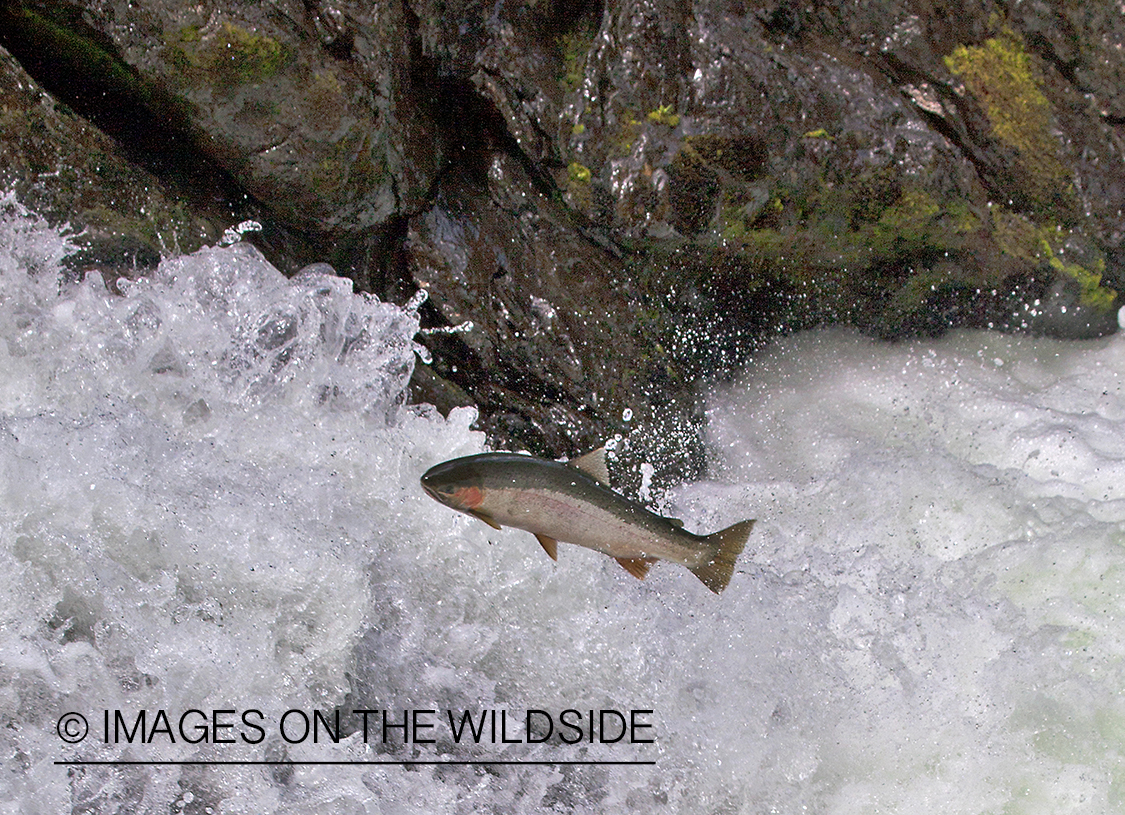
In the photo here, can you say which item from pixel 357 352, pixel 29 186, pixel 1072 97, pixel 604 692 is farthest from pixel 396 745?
pixel 1072 97

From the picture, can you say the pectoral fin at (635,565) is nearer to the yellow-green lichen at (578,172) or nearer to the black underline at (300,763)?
the black underline at (300,763)

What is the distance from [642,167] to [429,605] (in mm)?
1738

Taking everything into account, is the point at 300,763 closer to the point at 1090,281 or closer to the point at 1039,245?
the point at 1039,245

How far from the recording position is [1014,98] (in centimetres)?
357

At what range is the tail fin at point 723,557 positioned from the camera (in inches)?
97.9

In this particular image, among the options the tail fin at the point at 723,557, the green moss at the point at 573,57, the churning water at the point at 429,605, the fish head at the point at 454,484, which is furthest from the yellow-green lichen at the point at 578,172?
the fish head at the point at 454,484

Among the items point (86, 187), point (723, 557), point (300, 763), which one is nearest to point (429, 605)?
point (300, 763)

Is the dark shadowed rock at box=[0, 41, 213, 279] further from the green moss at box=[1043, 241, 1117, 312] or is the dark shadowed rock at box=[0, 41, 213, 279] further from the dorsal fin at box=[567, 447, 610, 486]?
the green moss at box=[1043, 241, 1117, 312]

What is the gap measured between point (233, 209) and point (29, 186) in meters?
0.64

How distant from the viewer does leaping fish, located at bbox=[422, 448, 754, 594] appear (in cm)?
210

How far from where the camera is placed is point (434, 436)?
3.35 metres

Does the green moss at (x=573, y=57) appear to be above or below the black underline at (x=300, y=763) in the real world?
above

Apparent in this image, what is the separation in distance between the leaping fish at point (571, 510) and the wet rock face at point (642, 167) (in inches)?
52.5

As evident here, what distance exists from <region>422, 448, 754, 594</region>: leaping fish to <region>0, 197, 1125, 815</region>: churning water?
76 cm
